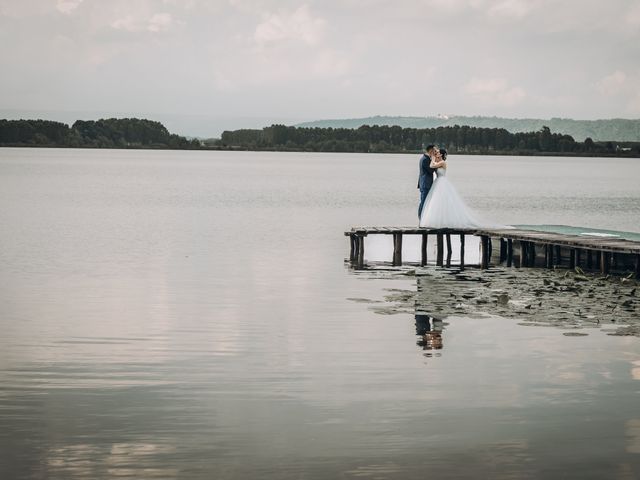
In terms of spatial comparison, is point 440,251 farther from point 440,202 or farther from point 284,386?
point 284,386

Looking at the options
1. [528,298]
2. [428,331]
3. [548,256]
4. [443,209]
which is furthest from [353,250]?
[428,331]

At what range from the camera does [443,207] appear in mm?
30375

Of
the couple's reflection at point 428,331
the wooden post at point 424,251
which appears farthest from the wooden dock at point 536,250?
the couple's reflection at point 428,331

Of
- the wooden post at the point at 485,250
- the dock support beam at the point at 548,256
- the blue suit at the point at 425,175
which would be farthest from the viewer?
the blue suit at the point at 425,175

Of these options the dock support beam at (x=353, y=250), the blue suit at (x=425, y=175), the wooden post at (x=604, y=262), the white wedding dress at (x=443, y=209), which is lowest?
the dock support beam at (x=353, y=250)

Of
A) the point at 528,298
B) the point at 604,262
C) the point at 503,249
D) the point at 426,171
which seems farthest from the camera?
the point at 503,249

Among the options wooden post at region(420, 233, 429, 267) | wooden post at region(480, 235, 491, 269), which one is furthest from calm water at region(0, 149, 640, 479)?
wooden post at region(480, 235, 491, 269)

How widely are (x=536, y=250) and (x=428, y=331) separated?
12.2m

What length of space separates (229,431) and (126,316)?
30.0ft

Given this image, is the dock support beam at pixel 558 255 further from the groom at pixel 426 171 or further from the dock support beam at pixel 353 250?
the dock support beam at pixel 353 250

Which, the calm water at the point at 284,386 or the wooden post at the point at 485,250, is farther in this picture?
the wooden post at the point at 485,250

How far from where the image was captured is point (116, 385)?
44.5 ft

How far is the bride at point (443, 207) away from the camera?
30.2m

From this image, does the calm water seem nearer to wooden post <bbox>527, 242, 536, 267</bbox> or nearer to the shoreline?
the shoreline
